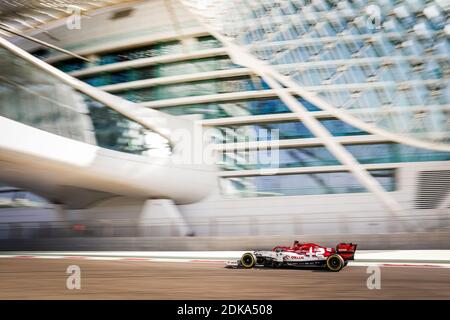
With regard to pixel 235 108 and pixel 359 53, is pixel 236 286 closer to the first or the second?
pixel 235 108

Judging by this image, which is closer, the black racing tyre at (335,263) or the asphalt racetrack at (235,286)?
the asphalt racetrack at (235,286)

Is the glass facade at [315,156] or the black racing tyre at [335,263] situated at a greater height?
the glass facade at [315,156]

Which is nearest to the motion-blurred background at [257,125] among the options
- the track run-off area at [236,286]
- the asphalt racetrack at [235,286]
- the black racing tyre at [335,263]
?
the black racing tyre at [335,263]

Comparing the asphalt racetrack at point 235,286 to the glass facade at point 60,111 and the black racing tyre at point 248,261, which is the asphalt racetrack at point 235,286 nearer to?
the black racing tyre at point 248,261

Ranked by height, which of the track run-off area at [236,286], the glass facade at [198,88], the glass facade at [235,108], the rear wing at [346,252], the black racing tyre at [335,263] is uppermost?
the glass facade at [198,88]

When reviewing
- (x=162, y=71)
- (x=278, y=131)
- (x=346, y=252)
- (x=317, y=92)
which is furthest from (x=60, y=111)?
(x=346, y=252)

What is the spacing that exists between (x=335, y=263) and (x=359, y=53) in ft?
87.3

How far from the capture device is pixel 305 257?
43.4 feet

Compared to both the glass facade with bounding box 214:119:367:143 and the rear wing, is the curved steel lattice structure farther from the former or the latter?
the rear wing

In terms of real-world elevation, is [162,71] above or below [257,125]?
above

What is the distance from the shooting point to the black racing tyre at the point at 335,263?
12648mm

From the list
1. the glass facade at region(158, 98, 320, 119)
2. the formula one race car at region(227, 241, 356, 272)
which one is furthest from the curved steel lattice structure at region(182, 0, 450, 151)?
the formula one race car at region(227, 241, 356, 272)

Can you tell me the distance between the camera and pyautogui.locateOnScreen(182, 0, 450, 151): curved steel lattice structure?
3406 centimetres

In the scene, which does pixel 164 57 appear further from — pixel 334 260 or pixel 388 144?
pixel 334 260
